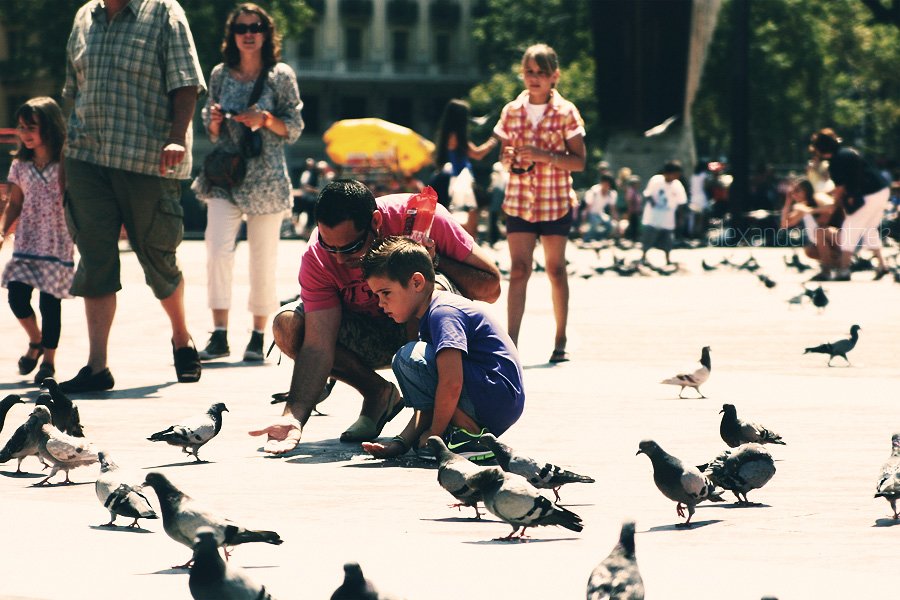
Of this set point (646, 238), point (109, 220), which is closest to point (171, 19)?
point (109, 220)

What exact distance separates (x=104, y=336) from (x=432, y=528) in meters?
3.73

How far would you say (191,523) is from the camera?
3.66 m

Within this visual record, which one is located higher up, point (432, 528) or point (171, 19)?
point (171, 19)

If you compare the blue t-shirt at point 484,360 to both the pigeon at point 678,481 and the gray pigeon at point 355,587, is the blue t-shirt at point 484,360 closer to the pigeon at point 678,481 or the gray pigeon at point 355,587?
the pigeon at point 678,481

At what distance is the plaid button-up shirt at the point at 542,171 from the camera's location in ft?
28.9

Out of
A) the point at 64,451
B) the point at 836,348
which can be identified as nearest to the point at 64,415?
the point at 64,451

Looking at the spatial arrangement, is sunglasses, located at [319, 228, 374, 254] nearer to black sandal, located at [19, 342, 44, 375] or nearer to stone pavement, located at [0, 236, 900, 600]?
stone pavement, located at [0, 236, 900, 600]

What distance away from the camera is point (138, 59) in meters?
7.59

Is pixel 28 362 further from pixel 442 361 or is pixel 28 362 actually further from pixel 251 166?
pixel 442 361

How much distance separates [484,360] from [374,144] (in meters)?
26.4

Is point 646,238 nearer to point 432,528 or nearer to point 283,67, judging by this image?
point 283,67

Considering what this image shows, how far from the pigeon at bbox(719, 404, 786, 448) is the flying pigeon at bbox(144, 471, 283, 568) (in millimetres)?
2371

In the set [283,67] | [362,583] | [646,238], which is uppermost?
[283,67]

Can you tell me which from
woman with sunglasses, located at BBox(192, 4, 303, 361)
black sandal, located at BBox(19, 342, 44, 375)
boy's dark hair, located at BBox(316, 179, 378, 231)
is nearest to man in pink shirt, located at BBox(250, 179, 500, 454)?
boy's dark hair, located at BBox(316, 179, 378, 231)
